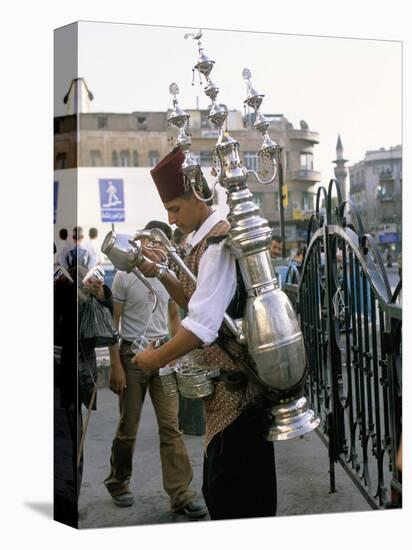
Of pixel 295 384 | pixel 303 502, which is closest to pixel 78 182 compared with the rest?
pixel 295 384

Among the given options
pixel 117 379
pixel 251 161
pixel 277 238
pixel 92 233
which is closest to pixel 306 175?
pixel 277 238

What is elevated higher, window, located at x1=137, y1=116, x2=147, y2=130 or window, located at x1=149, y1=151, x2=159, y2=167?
window, located at x1=137, y1=116, x2=147, y2=130

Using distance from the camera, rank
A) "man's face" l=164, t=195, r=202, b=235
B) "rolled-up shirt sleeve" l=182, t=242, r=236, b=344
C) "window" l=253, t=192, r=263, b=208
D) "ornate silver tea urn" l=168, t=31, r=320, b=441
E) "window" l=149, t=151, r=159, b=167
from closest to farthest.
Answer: "rolled-up shirt sleeve" l=182, t=242, r=236, b=344, "ornate silver tea urn" l=168, t=31, r=320, b=441, "man's face" l=164, t=195, r=202, b=235, "window" l=253, t=192, r=263, b=208, "window" l=149, t=151, r=159, b=167

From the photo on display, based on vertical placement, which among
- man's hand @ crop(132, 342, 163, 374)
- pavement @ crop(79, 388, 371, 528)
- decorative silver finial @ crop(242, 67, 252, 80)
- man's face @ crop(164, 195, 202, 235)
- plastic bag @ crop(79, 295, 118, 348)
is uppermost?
decorative silver finial @ crop(242, 67, 252, 80)

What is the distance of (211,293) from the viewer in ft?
10.7

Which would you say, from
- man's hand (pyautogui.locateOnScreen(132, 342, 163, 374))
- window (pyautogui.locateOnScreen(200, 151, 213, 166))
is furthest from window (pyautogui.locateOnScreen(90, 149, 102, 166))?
man's hand (pyautogui.locateOnScreen(132, 342, 163, 374))

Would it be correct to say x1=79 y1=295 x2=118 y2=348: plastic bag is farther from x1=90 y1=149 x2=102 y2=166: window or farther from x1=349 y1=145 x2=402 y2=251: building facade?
x1=349 y1=145 x2=402 y2=251: building facade

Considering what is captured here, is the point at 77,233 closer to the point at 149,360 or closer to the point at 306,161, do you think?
the point at 149,360

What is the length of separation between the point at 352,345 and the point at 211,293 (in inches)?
48.8

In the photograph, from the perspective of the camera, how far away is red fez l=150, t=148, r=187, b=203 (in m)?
3.58

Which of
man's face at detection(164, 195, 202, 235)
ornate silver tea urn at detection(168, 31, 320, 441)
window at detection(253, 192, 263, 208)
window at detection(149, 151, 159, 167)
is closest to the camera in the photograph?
ornate silver tea urn at detection(168, 31, 320, 441)

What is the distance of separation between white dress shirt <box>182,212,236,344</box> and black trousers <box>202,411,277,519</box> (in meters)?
0.43

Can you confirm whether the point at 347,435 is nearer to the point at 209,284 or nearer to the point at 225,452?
the point at 225,452

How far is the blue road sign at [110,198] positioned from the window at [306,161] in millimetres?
954
